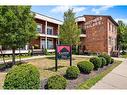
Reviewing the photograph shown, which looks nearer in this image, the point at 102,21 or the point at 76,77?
the point at 76,77

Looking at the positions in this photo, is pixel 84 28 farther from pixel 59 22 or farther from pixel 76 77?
pixel 76 77

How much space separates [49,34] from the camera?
Answer: 36156mm

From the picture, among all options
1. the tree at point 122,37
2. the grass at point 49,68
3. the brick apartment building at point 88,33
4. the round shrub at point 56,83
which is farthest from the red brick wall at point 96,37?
the round shrub at point 56,83

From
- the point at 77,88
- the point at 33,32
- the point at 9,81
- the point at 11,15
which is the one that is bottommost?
the point at 77,88

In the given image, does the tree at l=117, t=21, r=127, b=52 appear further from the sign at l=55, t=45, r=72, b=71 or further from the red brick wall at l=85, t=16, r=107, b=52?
the sign at l=55, t=45, r=72, b=71

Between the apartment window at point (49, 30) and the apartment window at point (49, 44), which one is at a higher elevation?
the apartment window at point (49, 30)

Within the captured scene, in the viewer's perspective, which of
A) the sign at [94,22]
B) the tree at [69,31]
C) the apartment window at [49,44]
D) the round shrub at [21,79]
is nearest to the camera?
the round shrub at [21,79]

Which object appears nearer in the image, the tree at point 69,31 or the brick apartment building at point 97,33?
the tree at point 69,31

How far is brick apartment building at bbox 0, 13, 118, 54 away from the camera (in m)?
34.2

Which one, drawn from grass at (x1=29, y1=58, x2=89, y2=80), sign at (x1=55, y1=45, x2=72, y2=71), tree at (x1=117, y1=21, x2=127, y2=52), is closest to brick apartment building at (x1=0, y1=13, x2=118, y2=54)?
tree at (x1=117, y1=21, x2=127, y2=52)

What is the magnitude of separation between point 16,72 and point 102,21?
96.2 feet

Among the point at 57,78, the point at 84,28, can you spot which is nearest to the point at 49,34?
the point at 84,28

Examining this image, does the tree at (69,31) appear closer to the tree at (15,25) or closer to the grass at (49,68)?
the grass at (49,68)

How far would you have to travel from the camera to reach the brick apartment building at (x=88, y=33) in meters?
34.2
